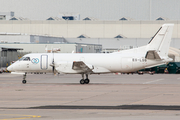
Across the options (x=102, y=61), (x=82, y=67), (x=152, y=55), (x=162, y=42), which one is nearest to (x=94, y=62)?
(x=102, y=61)

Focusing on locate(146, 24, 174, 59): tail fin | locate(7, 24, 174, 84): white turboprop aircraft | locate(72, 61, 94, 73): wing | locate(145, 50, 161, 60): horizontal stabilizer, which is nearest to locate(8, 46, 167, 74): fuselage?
locate(7, 24, 174, 84): white turboprop aircraft

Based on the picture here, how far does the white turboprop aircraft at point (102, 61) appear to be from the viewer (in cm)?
3762

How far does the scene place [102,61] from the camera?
38438mm

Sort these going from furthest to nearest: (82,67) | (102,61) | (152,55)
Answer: (102,61)
(82,67)
(152,55)

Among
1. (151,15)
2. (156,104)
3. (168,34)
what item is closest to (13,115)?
(156,104)

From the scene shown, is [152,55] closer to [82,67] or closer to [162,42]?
[162,42]

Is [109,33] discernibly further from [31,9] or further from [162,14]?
[31,9]

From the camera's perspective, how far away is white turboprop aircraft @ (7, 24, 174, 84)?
37625 mm

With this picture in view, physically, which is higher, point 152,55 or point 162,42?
point 162,42

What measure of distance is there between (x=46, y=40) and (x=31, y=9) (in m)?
40.4

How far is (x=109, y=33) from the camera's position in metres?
117

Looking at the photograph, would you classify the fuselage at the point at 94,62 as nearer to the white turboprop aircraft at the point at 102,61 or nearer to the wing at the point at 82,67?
the white turboprop aircraft at the point at 102,61

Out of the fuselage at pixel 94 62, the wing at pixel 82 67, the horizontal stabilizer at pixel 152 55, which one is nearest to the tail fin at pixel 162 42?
the horizontal stabilizer at pixel 152 55

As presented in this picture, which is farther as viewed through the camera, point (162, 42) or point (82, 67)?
point (162, 42)
